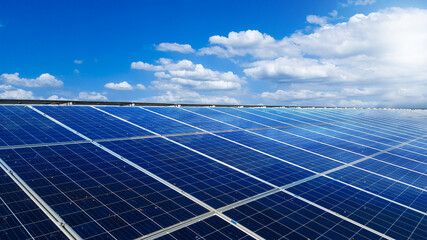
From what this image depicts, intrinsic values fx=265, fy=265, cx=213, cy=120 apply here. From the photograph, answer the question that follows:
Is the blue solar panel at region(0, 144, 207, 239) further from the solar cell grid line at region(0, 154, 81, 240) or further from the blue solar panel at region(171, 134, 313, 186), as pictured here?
the blue solar panel at region(171, 134, 313, 186)

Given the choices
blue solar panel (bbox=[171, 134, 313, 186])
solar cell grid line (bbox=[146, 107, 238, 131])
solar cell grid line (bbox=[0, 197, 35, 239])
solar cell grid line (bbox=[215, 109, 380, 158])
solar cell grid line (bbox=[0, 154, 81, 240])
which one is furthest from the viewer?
solar cell grid line (bbox=[146, 107, 238, 131])

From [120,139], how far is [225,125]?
1199cm

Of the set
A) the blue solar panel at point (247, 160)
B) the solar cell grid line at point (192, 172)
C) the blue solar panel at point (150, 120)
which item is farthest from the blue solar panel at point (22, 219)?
the blue solar panel at point (150, 120)

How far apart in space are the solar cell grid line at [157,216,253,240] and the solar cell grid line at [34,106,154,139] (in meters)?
11.0

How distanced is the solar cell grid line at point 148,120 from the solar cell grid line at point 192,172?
406 centimetres

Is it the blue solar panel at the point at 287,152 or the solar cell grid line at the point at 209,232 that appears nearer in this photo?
the solar cell grid line at the point at 209,232

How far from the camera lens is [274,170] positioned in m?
16.8

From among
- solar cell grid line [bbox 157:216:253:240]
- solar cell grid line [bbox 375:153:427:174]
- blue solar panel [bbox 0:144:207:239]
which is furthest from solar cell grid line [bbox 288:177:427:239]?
solar cell grid line [bbox 375:153:427:174]

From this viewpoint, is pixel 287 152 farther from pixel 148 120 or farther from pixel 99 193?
pixel 99 193

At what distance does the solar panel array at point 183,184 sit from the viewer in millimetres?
9531

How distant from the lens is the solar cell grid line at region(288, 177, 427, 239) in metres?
12.2

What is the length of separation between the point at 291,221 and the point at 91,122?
55.5ft

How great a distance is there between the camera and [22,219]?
28.2ft

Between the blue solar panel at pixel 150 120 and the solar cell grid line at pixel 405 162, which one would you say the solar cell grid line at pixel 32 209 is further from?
the solar cell grid line at pixel 405 162
